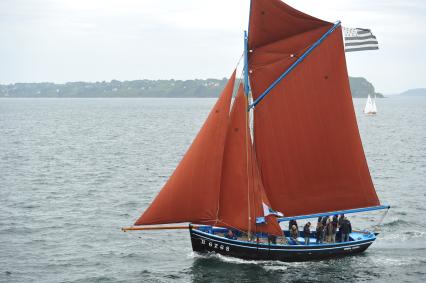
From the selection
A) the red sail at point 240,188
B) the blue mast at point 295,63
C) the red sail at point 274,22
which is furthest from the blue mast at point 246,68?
the red sail at point 240,188

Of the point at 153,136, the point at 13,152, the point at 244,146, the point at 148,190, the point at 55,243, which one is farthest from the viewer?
the point at 153,136

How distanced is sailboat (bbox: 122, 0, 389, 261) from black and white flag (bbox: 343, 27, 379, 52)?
15.8 feet

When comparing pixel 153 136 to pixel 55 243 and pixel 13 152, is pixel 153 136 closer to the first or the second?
pixel 13 152

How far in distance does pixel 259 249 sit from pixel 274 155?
5.88m

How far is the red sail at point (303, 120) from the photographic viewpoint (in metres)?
40.9

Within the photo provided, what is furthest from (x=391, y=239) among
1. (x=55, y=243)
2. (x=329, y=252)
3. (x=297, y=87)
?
(x=55, y=243)

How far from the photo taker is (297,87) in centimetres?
4147

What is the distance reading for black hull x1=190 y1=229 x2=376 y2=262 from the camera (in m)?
41.5

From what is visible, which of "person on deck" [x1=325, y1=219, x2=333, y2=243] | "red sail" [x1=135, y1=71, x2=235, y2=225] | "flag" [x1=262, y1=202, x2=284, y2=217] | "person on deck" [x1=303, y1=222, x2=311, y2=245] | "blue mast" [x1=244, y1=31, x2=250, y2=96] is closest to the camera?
"red sail" [x1=135, y1=71, x2=235, y2=225]

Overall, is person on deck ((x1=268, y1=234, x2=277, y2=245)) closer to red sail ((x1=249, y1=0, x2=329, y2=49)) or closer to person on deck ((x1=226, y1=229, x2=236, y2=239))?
person on deck ((x1=226, y1=229, x2=236, y2=239))

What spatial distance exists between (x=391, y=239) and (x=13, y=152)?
227 feet

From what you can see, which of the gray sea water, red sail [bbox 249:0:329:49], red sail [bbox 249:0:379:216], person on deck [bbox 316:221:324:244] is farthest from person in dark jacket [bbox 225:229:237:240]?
red sail [bbox 249:0:329:49]

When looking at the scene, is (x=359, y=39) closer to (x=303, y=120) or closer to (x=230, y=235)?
(x=303, y=120)

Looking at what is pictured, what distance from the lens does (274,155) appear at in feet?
137
